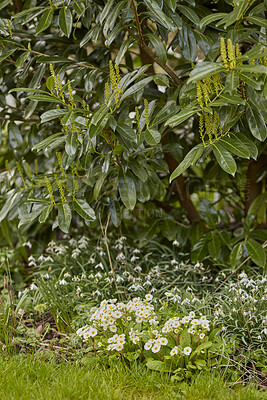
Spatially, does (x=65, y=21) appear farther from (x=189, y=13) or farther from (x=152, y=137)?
(x=152, y=137)

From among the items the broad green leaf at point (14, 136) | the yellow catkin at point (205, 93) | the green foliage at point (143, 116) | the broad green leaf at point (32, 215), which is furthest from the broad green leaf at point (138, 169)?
the broad green leaf at point (14, 136)

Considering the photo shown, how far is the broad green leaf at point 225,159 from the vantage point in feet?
6.29

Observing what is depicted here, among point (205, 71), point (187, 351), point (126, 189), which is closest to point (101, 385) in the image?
point (187, 351)

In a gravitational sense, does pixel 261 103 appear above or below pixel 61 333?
above

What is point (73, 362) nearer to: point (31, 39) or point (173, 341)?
point (173, 341)

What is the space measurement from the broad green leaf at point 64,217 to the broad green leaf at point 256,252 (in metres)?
1.17

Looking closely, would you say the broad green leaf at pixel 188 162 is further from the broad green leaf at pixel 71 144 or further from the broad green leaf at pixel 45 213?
the broad green leaf at pixel 45 213

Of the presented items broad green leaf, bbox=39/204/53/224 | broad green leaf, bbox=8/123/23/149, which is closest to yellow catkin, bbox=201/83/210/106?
broad green leaf, bbox=39/204/53/224

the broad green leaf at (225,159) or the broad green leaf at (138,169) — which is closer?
the broad green leaf at (225,159)

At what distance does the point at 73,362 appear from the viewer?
2.23 m

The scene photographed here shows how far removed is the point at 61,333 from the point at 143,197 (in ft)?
2.89

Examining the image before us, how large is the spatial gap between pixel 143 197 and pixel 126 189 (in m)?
0.13

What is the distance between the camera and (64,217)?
7.75 ft

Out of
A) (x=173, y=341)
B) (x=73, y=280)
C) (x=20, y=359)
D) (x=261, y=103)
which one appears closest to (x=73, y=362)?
(x=20, y=359)
